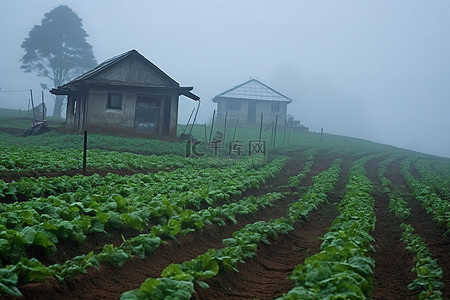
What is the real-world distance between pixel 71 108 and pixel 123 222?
26.4m

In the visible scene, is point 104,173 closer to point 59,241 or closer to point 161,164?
point 161,164

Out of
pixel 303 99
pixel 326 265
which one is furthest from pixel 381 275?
pixel 303 99

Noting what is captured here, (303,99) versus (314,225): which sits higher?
(303,99)

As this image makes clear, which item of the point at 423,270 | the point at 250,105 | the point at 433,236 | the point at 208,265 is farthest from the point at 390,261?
the point at 250,105

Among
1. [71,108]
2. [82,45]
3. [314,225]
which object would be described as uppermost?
[82,45]

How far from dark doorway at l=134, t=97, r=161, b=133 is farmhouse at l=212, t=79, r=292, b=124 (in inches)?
885

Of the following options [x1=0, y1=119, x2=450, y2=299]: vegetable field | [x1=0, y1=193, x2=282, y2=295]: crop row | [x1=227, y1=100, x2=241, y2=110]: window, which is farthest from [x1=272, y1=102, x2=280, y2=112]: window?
[x1=0, y1=193, x2=282, y2=295]: crop row

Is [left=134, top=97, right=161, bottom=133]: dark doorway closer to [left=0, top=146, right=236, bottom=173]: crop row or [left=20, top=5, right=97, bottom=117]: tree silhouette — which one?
[left=0, top=146, right=236, bottom=173]: crop row

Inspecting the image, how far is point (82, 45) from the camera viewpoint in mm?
56344

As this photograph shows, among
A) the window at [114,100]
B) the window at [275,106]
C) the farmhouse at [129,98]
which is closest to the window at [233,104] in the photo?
the window at [275,106]

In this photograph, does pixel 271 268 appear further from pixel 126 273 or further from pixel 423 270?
pixel 126 273

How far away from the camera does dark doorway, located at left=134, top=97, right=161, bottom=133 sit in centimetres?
2922

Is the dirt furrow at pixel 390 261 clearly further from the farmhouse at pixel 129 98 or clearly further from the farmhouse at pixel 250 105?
the farmhouse at pixel 250 105

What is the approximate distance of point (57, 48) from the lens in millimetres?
54938
